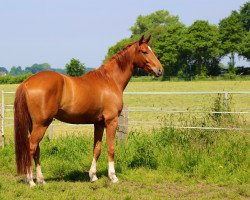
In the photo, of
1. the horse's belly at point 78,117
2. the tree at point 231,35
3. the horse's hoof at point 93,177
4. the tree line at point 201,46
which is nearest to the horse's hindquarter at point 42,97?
the horse's belly at point 78,117

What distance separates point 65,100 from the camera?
22.7 ft

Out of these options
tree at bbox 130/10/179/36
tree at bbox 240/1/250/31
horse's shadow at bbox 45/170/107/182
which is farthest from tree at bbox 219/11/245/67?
horse's shadow at bbox 45/170/107/182

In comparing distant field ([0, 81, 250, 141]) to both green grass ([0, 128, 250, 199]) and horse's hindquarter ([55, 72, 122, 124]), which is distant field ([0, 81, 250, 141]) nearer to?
green grass ([0, 128, 250, 199])

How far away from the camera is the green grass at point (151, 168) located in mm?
6477

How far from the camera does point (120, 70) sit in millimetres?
7750

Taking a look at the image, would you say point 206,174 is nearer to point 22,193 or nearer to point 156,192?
point 156,192

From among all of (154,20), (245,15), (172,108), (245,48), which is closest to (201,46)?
(245,48)

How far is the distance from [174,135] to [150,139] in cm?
52

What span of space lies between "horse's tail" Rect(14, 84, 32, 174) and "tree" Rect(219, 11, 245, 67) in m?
84.1

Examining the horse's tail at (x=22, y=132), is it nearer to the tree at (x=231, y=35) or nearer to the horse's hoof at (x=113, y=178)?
the horse's hoof at (x=113, y=178)

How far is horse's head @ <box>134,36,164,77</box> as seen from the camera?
7605 millimetres

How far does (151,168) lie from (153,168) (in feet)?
0.14

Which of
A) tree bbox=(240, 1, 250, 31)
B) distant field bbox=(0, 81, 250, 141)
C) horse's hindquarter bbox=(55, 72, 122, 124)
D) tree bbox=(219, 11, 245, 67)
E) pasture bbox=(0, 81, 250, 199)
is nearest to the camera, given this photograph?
pasture bbox=(0, 81, 250, 199)

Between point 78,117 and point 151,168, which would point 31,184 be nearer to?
point 78,117
